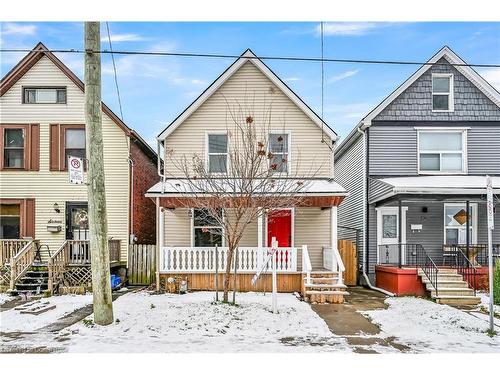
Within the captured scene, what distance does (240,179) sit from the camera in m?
9.51

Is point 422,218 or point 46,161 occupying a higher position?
point 46,161

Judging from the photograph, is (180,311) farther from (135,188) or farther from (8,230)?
(8,230)

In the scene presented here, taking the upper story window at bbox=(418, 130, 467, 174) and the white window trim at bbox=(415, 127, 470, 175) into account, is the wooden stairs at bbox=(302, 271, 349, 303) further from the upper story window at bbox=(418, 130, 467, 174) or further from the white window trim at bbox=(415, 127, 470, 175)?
the upper story window at bbox=(418, 130, 467, 174)

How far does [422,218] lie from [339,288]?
454 centimetres

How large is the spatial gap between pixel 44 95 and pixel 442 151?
485 inches

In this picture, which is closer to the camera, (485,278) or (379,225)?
(485,278)

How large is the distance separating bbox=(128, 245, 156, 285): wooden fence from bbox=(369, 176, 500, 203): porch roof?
276 inches

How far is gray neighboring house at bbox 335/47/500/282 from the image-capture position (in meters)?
14.4

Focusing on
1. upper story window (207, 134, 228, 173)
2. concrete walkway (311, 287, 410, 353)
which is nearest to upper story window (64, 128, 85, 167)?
upper story window (207, 134, 228, 173)

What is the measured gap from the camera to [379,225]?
1480 centimetres

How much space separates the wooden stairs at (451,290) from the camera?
37.7ft

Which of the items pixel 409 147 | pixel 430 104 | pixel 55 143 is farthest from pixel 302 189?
pixel 55 143
